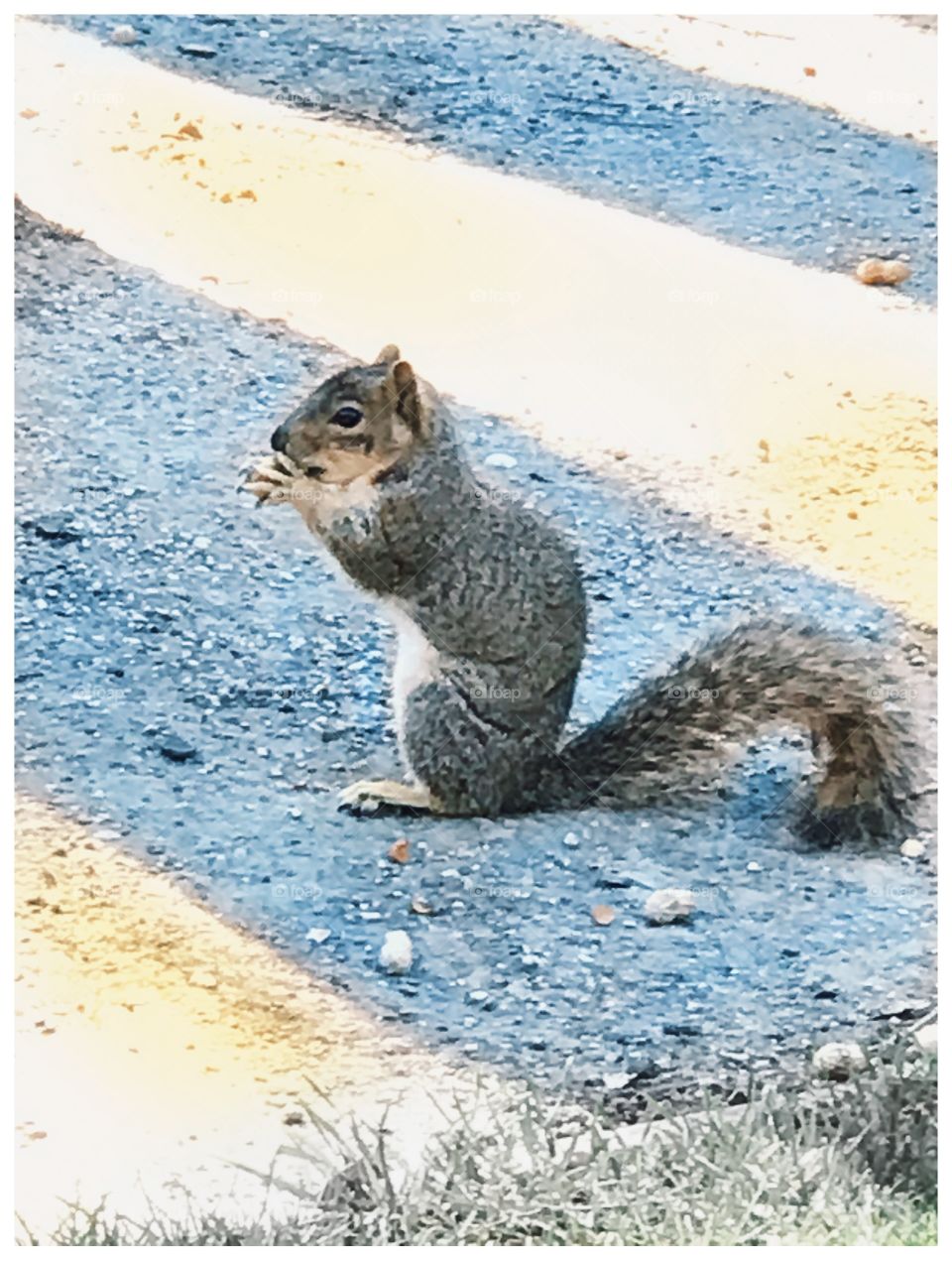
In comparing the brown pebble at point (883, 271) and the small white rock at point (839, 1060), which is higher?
the brown pebble at point (883, 271)

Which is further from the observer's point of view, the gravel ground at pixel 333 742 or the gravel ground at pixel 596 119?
the gravel ground at pixel 596 119

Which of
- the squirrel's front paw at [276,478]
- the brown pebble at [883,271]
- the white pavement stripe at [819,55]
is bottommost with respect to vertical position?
the squirrel's front paw at [276,478]

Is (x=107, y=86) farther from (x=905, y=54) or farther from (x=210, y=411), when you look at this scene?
(x=905, y=54)

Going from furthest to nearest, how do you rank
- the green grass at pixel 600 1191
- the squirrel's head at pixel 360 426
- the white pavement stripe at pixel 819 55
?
1. the white pavement stripe at pixel 819 55
2. the squirrel's head at pixel 360 426
3. the green grass at pixel 600 1191

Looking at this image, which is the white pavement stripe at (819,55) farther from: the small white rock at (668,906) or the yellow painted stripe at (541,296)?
the small white rock at (668,906)

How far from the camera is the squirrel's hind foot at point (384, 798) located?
6.71ft

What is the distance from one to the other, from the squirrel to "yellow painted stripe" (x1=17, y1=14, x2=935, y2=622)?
97 millimetres

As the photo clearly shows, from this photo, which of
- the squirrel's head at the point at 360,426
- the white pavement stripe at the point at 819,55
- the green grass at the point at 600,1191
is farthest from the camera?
the white pavement stripe at the point at 819,55

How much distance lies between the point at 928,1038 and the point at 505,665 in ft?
1.97

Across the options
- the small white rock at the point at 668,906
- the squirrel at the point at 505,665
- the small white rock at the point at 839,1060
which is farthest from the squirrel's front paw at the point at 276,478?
the small white rock at the point at 839,1060

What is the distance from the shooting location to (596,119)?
214cm

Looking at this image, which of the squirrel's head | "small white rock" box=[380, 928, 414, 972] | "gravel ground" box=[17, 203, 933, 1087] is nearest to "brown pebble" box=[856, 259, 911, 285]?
"gravel ground" box=[17, 203, 933, 1087]

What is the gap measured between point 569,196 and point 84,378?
1.88 feet

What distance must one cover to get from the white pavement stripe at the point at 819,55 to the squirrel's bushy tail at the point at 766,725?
59 cm
